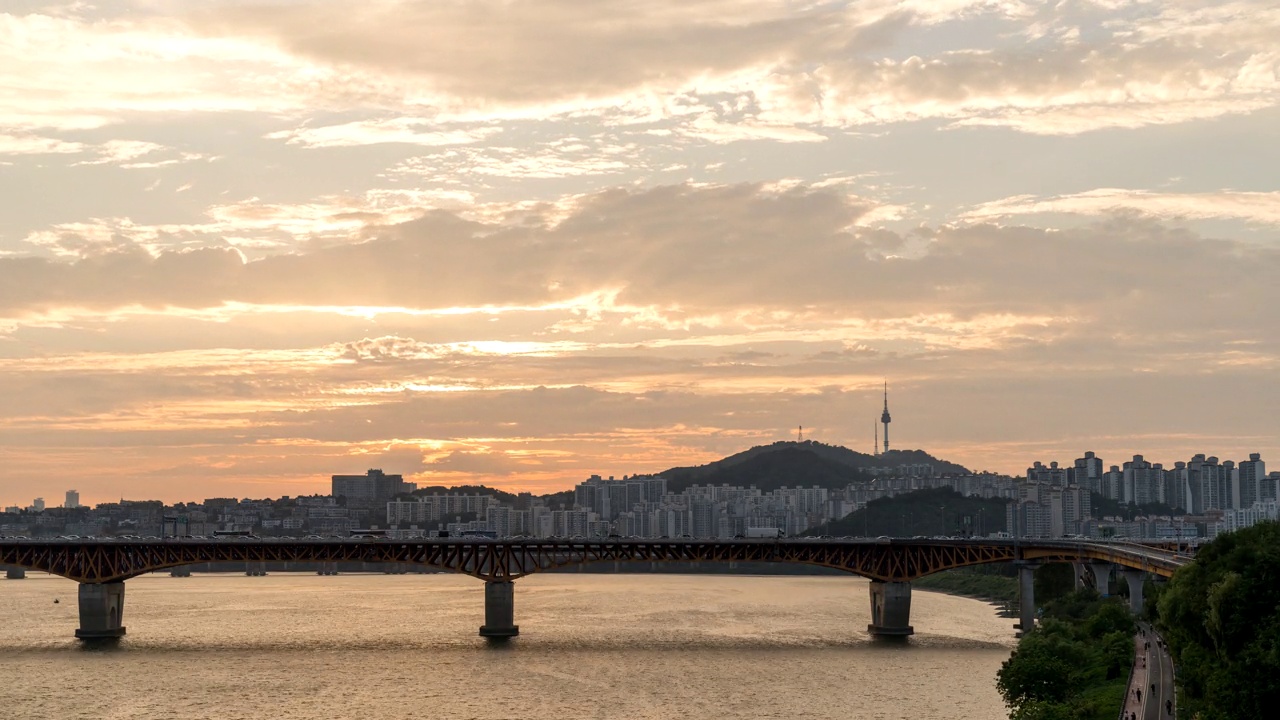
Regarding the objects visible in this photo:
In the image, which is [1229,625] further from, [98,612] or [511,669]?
[98,612]

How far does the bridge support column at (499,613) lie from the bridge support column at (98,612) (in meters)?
34.9

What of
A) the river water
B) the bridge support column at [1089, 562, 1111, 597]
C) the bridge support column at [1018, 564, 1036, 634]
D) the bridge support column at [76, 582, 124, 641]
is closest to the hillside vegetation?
the river water

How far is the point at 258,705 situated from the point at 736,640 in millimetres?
52102

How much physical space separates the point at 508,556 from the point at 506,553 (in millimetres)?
340

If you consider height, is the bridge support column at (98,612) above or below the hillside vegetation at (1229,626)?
below

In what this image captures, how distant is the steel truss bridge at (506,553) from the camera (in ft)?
445

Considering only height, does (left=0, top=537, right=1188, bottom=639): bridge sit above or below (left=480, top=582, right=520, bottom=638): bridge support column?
above

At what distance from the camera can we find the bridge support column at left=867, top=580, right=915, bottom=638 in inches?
5236

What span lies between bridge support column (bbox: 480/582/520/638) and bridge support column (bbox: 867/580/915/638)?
33.5 meters

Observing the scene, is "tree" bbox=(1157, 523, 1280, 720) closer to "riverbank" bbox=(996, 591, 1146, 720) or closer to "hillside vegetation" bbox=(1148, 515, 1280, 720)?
"hillside vegetation" bbox=(1148, 515, 1280, 720)

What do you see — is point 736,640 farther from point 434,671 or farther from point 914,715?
point 914,715

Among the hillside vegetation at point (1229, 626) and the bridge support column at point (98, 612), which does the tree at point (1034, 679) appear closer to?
the hillside vegetation at point (1229, 626)

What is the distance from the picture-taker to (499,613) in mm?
131750

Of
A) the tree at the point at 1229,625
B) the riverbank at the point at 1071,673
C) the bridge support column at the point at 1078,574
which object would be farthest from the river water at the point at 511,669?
the tree at the point at 1229,625
